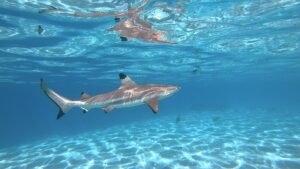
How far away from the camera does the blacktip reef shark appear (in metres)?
5.61

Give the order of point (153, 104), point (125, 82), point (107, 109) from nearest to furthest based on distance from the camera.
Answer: point (153, 104), point (107, 109), point (125, 82)

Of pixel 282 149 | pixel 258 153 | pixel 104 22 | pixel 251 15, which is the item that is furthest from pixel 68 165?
pixel 251 15

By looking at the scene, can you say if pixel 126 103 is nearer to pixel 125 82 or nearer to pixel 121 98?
pixel 121 98

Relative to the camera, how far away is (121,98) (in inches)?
222

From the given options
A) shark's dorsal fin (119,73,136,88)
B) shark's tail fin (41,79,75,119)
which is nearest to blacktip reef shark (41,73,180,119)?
shark's tail fin (41,79,75,119)

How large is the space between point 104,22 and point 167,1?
5.31m

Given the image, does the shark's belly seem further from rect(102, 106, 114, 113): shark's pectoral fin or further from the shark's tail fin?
the shark's tail fin

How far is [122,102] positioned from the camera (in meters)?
5.62

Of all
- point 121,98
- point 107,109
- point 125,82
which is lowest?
point 107,109

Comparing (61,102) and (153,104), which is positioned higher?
(61,102)

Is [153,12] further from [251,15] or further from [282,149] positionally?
[282,149]

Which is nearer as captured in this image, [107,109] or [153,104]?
[153,104]

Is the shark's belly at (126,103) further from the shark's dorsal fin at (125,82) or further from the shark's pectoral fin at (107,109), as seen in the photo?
the shark's dorsal fin at (125,82)

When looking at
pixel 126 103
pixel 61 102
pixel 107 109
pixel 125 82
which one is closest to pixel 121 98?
pixel 126 103
